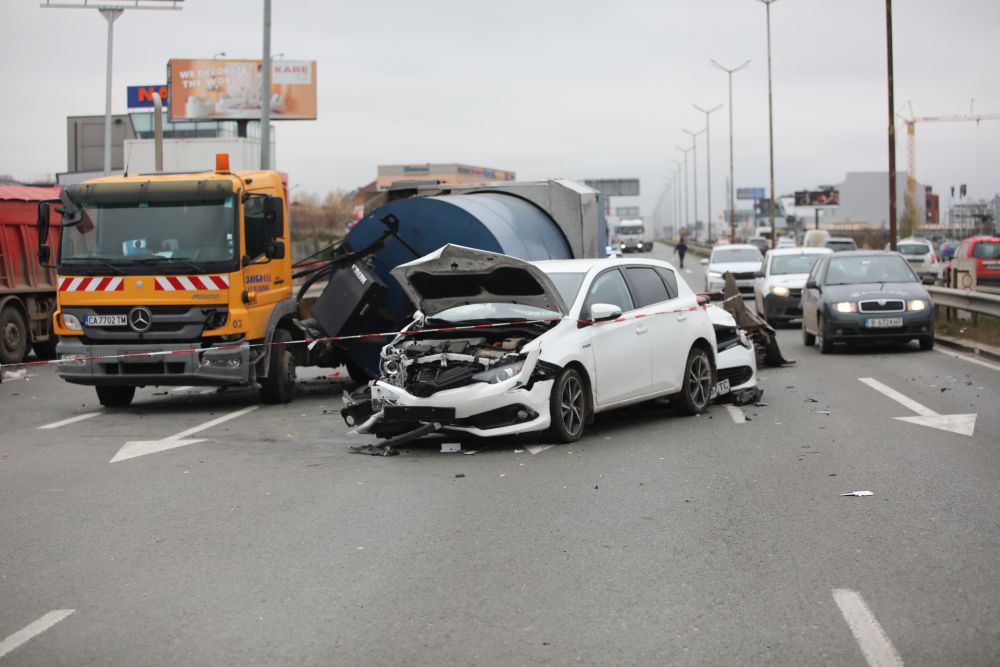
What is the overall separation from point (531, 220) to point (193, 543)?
10.1 m

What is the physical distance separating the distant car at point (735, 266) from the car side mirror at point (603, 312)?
74.6 ft

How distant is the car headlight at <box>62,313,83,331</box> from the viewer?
564 inches

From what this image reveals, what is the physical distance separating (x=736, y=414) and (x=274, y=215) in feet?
19.1

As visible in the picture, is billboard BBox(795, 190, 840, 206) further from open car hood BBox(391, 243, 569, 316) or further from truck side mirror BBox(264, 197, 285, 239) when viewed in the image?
open car hood BBox(391, 243, 569, 316)

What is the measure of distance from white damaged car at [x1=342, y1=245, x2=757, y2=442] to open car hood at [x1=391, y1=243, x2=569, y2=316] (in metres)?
0.01

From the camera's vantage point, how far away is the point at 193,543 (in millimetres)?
7422

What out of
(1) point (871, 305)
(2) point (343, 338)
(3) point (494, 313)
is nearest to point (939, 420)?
(3) point (494, 313)

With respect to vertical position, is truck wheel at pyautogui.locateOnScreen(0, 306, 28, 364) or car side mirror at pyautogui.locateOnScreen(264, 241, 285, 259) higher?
car side mirror at pyautogui.locateOnScreen(264, 241, 285, 259)

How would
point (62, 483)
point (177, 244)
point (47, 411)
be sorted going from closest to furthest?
point (62, 483)
point (177, 244)
point (47, 411)

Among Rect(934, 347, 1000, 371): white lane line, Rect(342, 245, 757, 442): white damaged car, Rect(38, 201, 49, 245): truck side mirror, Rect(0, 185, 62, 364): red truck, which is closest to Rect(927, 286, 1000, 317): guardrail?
Rect(934, 347, 1000, 371): white lane line

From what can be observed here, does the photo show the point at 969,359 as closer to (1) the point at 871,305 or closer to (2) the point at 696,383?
(1) the point at 871,305

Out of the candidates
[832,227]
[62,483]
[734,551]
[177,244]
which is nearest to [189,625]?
[734,551]

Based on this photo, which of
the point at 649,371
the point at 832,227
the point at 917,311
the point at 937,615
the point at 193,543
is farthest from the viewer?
the point at 832,227

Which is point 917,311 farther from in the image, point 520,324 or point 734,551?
point 734,551
